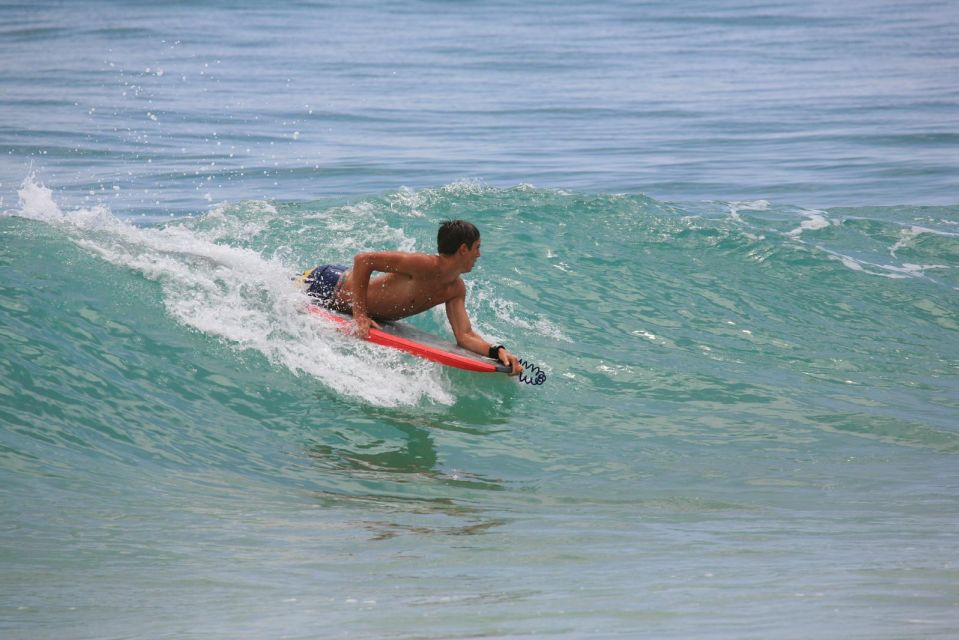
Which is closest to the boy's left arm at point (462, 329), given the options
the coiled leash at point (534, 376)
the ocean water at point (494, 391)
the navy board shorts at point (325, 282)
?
the coiled leash at point (534, 376)

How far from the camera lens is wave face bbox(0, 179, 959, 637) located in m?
4.76

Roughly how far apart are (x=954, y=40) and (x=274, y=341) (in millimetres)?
27553

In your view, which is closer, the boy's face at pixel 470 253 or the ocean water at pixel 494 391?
the ocean water at pixel 494 391

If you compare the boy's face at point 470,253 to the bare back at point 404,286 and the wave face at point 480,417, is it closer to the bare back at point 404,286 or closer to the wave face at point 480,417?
the bare back at point 404,286

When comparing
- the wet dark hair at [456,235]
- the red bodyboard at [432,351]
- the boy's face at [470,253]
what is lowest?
the red bodyboard at [432,351]

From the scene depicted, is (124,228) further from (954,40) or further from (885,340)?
(954,40)

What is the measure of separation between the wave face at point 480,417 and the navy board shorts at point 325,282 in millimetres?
139

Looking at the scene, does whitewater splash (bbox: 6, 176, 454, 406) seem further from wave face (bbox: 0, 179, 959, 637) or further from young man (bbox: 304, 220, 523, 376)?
young man (bbox: 304, 220, 523, 376)

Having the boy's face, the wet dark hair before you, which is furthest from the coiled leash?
the wet dark hair

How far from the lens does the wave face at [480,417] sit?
4.76 metres

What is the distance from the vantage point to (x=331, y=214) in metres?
12.7

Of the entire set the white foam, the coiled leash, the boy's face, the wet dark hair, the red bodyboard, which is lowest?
the coiled leash

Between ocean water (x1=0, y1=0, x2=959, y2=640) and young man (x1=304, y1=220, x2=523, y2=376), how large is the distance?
0.33 m

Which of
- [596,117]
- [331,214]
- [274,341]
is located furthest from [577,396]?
[596,117]
